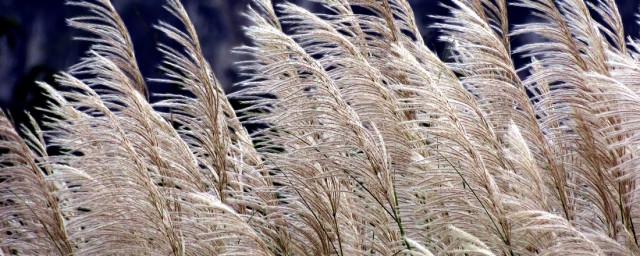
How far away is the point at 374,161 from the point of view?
2.65 metres

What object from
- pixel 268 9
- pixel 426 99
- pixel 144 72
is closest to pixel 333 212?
pixel 426 99

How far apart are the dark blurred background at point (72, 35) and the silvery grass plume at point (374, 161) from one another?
579cm

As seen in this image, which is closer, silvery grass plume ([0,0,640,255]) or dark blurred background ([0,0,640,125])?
silvery grass plume ([0,0,640,255])

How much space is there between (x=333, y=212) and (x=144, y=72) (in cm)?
649

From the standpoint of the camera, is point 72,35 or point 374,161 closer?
point 374,161

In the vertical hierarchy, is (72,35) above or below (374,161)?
below

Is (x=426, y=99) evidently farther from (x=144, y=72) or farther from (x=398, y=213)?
(x=144, y=72)

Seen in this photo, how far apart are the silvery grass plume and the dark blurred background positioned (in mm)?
5787

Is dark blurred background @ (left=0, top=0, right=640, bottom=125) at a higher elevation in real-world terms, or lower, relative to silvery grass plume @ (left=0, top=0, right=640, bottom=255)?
lower

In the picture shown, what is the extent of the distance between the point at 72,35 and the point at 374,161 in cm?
800

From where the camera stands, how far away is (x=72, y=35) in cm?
1009

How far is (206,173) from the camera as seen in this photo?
11.2 feet

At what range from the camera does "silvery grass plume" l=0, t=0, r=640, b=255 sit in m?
2.64

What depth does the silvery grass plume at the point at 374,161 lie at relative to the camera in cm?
264
